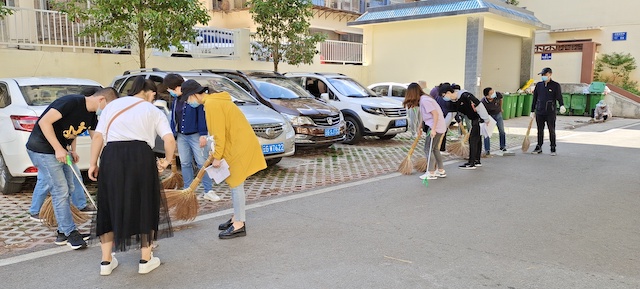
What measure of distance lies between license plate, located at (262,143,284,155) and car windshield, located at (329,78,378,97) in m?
4.53

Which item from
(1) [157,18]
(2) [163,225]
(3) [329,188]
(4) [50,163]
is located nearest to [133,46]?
(1) [157,18]

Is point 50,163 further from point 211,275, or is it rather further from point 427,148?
point 427,148

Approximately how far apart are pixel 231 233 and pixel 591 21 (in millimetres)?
29145

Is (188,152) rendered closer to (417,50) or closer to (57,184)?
(57,184)

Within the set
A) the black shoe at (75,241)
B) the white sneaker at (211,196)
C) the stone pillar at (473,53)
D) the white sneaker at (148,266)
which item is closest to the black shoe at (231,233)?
the white sneaker at (148,266)

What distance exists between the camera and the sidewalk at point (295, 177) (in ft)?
17.2

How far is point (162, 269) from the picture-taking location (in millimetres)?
4293

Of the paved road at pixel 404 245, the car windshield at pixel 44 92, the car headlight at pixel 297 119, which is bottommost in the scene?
the paved road at pixel 404 245

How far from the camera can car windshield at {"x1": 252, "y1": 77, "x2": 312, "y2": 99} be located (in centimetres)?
1052

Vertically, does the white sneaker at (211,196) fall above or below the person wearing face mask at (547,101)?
below

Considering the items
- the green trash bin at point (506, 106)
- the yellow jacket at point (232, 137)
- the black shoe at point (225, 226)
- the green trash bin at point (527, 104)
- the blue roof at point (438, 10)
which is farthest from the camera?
the green trash bin at point (527, 104)

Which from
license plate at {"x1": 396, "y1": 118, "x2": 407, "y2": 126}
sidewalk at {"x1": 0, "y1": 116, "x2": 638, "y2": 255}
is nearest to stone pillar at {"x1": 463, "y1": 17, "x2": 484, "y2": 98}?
sidewalk at {"x1": 0, "y1": 116, "x2": 638, "y2": 255}

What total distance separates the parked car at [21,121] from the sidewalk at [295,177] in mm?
399

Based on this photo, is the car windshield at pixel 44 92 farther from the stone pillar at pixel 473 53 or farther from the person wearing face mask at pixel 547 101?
the stone pillar at pixel 473 53
